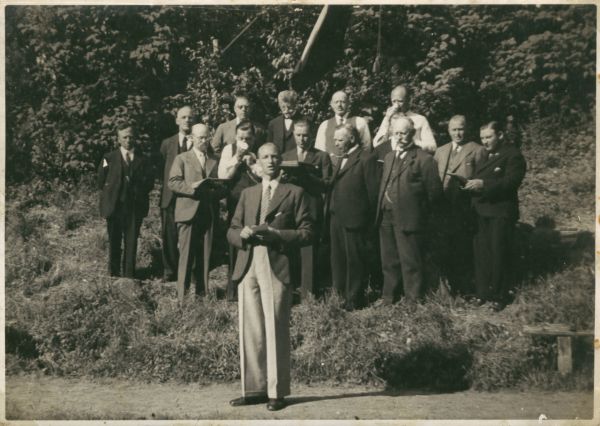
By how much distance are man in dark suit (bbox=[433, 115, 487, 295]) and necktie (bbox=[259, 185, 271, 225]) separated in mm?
2204

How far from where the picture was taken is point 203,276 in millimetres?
10383

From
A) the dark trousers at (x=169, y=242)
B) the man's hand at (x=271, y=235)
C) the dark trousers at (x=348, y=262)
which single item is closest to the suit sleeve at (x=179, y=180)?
the dark trousers at (x=169, y=242)

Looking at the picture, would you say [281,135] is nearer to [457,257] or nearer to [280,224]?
[280,224]

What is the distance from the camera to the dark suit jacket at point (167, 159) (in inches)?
417

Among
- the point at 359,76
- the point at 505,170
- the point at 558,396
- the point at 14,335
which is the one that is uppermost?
the point at 359,76

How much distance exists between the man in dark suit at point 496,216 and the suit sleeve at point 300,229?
2177 mm

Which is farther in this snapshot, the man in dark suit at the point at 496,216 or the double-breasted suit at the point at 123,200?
the double-breasted suit at the point at 123,200

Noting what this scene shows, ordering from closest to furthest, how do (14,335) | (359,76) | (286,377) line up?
(286,377) → (14,335) → (359,76)

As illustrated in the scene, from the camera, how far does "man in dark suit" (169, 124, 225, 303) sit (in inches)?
403

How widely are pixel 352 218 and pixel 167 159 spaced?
7.23 feet

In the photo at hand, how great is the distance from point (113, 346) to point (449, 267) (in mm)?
3570

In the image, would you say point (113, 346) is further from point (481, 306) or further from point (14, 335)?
point (481, 306)

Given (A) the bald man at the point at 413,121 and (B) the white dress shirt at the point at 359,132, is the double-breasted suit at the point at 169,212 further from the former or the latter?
(A) the bald man at the point at 413,121

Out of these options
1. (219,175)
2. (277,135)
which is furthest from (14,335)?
(277,135)
